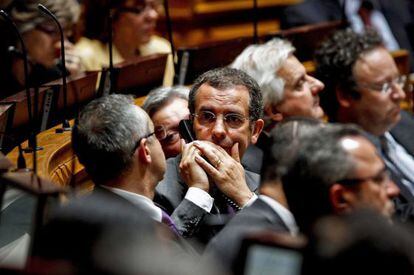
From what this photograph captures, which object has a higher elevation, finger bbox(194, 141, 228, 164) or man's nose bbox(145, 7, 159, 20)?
finger bbox(194, 141, 228, 164)

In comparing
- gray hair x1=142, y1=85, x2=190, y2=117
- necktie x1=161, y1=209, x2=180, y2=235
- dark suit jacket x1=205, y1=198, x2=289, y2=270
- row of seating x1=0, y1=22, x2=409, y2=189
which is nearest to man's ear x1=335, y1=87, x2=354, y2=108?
row of seating x1=0, y1=22, x2=409, y2=189

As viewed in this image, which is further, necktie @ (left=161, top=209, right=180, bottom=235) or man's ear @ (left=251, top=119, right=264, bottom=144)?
man's ear @ (left=251, top=119, right=264, bottom=144)

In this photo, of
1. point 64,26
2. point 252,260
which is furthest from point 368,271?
point 64,26

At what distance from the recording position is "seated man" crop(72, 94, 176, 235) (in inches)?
80.8

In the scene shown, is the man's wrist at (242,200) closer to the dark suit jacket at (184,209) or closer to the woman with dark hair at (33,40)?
the dark suit jacket at (184,209)

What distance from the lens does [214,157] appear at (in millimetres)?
2473

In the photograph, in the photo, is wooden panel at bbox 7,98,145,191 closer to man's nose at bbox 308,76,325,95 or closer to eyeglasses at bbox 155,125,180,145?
eyeglasses at bbox 155,125,180,145

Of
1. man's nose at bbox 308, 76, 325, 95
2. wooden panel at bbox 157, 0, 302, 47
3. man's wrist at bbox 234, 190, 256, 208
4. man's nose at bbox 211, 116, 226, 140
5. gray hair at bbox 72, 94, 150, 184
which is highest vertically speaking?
gray hair at bbox 72, 94, 150, 184

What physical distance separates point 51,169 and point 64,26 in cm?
112

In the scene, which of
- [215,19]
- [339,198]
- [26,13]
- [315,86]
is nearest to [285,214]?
[339,198]

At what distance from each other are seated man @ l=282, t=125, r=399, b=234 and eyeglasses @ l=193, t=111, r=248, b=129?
78 centimetres

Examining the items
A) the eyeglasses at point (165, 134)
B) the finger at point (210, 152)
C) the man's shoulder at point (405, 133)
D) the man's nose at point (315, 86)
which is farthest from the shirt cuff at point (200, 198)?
the man's shoulder at point (405, 133)

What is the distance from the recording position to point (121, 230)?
1287 millimetres

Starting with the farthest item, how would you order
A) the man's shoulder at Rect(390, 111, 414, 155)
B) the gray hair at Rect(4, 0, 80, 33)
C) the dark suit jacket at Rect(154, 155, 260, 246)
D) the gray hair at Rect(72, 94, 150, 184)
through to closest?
the gray hair at Rect(4, 0, 80, 33) → the man's shoulder at Rect(390, 111, 414, 155) → the dark suit jacket at Rect(154, 155, 260, 246) → the gray hair at Rect(72, 94, 150, 184)
